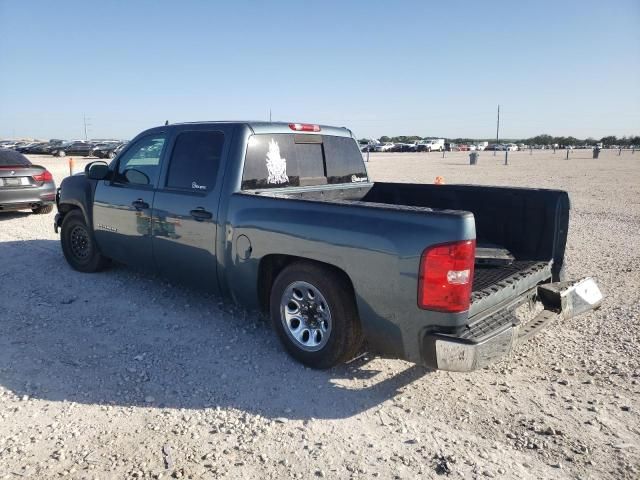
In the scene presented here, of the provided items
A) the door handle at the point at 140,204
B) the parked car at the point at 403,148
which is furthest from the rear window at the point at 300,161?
the parked car at the point at 403,148

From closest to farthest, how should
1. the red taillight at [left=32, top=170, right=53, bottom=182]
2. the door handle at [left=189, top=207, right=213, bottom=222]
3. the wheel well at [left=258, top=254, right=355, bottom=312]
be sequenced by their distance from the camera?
the wheel well at [left=258, top=254, right=355, bottom=312] < the door handle at [left=189, top=207, right=213, bottom=222] < the red taillight at [left=32, top=170, right=53, bottom=182]

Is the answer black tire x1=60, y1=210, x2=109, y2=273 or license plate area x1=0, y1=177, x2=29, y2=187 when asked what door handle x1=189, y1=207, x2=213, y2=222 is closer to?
black tire x1=60, y1=210, x2=109, y2=273

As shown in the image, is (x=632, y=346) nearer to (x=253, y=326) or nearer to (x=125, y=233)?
(x=253, y=326)

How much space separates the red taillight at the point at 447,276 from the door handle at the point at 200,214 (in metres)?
2.09

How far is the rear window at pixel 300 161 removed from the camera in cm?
438

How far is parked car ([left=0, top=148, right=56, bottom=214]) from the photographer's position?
32.4 ft

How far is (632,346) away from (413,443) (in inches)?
98.5

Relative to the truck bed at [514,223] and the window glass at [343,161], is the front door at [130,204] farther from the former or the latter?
the window glass at [343,161]

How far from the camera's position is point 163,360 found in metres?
3.98

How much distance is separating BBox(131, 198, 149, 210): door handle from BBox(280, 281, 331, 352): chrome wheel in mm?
1975

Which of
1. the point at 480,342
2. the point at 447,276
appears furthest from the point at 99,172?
the point at 480,342

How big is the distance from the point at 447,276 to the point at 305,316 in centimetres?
130

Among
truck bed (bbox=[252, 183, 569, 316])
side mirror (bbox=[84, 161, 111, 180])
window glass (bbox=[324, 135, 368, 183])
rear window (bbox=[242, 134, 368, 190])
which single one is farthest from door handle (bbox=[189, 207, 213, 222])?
side mirror (bbox=[84, 161, 111, 180])

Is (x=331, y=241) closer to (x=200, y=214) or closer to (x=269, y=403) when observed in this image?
(x=269, y=403)
